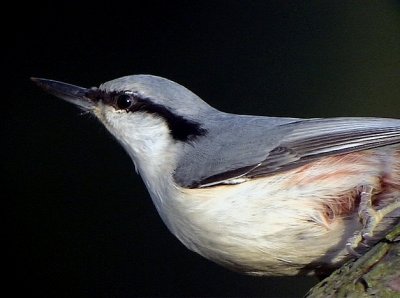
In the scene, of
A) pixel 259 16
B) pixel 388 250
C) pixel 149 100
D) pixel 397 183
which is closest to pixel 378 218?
pixel 397 183

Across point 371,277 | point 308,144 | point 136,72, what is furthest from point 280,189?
point 136,72

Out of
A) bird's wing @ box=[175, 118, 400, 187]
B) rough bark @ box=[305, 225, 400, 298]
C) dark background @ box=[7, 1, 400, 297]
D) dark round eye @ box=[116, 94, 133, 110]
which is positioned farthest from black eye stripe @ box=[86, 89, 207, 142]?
dark background @ box=[7, 1, 400, 297]

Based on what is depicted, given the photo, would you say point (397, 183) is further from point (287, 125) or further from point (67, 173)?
point (67, 173)

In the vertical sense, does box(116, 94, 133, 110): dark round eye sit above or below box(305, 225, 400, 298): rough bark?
above

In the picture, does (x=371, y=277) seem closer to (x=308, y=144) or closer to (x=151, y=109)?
(x=308, y=144)

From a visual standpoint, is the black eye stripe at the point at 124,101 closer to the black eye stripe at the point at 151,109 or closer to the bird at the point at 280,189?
the black eye stripe at the point at 151,109

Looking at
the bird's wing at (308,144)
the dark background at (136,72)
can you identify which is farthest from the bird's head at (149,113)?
the dark background at (136,72)

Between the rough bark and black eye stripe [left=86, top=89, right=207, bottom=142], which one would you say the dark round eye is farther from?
the rough bark
